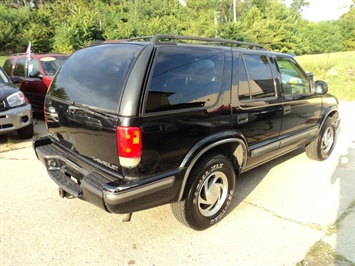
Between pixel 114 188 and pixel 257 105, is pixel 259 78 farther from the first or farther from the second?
pixel 114 188

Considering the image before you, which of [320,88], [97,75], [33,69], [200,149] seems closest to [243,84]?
[200,149]

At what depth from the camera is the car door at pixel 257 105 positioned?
10.3 feet

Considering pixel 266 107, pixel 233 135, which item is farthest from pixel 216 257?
pixel 266 107

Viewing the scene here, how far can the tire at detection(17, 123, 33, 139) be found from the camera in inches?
229

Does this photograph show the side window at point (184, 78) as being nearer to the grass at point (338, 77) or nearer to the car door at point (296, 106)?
the car door at point (296, 106)

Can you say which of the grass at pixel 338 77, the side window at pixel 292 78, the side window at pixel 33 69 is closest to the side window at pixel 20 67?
the side window at pixel 33 69

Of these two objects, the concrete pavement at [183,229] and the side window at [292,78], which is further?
the side window at [292,78]

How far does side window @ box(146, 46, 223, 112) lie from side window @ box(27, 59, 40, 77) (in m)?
5.96

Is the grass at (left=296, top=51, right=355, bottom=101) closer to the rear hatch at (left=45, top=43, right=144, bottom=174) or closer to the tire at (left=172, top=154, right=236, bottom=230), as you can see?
the tire at (left=172, top=154, right=236, bottom=230)

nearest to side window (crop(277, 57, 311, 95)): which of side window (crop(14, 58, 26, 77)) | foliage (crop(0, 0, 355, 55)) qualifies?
side window (crop(14, 58, 26, 77))

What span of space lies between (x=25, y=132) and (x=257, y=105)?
15.6ft

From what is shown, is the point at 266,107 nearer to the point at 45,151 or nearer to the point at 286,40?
the point at 45,151

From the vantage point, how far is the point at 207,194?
299cm

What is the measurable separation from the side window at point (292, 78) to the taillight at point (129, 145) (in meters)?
2.42
